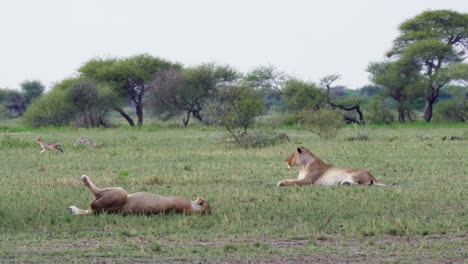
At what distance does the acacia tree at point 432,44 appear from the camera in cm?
5288

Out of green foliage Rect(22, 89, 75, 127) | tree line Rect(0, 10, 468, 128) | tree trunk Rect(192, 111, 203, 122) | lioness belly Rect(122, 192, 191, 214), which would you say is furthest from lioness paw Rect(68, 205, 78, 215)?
tree trunk Rect(192, 111, 203, 122)

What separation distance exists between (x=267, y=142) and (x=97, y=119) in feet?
96.0

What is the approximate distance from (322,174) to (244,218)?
4105 mm

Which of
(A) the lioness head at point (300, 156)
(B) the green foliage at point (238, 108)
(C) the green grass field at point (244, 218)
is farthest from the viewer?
(B) the green foliage at point (238, 108)

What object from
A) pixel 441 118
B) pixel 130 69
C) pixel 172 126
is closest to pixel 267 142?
pixel 172 126

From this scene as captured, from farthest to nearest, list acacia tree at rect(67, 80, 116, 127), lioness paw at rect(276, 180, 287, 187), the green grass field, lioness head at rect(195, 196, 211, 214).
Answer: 1. acacia tree at rect(67, 80, 116, 127)
2. lioness paw at rect(276, 180, 287, 187)
3. lioness head at rect(195, 196, 211, 214)
4. the green grass field

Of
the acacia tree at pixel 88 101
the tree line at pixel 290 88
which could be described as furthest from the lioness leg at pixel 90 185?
the acacia tree at pixel 88 101

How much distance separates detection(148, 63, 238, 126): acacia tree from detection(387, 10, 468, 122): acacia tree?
12796 millimetres

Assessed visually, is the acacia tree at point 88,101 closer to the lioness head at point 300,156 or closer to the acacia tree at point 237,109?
the acacia tree at point 237,109

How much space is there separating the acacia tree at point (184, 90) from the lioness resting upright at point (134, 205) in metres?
43.1

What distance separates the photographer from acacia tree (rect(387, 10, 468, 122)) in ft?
173

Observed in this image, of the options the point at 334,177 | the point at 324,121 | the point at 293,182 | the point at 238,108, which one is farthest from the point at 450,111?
the point at 293,182

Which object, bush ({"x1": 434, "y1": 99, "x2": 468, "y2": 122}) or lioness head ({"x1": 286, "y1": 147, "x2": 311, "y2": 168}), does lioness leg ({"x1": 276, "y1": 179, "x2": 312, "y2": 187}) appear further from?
bush ({"x1": 434, "y1": 99, "x2": 468, "y2": 122})

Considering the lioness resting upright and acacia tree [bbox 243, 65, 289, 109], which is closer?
Result: the lioness resting upright
